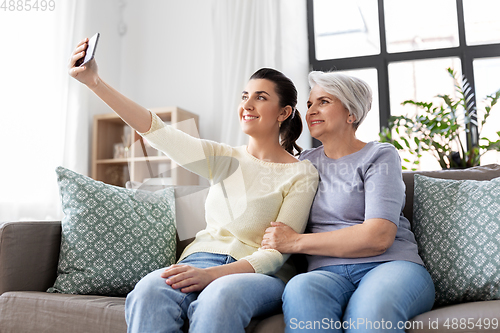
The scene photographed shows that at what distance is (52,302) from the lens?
1238 mm

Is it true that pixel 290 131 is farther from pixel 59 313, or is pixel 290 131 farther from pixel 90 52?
pixel 59 313

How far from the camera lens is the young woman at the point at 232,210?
102 cm

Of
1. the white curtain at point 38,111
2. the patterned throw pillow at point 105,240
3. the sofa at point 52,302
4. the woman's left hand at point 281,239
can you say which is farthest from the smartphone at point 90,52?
the white curtain at point 38,111

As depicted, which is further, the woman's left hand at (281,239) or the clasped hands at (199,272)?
the woman's left hand at (281,239)

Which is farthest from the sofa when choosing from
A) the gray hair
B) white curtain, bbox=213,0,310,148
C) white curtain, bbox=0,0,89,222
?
white curtain, bbox=213,0,310,148

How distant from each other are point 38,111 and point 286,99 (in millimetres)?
1681

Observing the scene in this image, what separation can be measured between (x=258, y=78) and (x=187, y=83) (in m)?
1.82

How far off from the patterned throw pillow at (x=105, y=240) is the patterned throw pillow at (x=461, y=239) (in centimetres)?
86

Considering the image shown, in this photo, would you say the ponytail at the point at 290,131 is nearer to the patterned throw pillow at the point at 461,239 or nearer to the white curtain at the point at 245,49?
the patterned throw pillow at the point at 461,239

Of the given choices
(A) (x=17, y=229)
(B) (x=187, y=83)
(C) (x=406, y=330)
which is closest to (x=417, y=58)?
(B) (x=187, y=83)

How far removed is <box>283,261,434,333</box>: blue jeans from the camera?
3.23 feet

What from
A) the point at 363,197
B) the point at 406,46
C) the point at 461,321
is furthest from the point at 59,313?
the point at 406,46

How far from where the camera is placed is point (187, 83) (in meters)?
3.21

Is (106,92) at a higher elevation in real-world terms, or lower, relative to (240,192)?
higher
